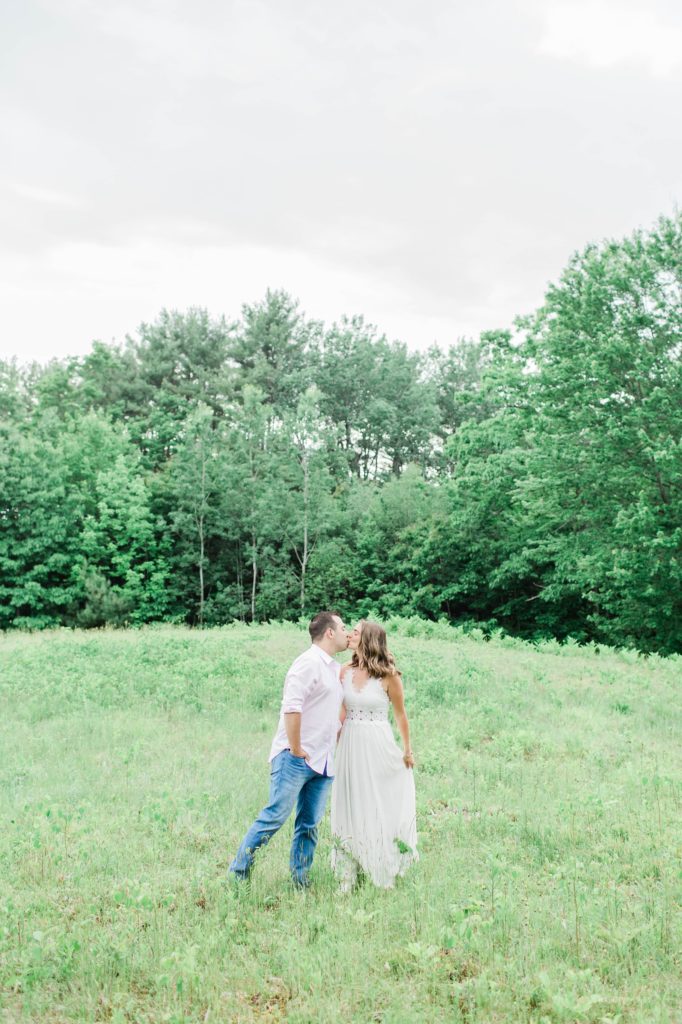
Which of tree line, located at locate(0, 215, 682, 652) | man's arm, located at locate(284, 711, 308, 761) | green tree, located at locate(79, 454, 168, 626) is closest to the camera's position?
man's arm, located at locate(284, 711, 308, 761)

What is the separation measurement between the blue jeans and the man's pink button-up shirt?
10 centimetres

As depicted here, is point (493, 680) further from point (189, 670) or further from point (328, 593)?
point (328, 593)

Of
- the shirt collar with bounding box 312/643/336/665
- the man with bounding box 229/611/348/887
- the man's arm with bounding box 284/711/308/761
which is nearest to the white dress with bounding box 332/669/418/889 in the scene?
the man with bounding box 229/611/348/887

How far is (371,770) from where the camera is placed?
6.39m

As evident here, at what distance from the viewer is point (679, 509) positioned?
23.7m

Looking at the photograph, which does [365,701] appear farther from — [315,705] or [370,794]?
[370,794]

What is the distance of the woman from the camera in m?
6.30

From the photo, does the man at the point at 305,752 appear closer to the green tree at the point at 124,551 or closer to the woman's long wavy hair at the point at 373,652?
the woman's long wavy hair at the point at 373,652

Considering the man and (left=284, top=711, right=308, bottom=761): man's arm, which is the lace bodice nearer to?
the man

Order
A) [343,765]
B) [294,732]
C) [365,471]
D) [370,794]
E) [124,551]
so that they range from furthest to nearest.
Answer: [365,471], [124,551], [343,765], [370,794], [294,732]

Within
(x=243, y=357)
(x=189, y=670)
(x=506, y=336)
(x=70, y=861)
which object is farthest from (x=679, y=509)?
(x=243, y=357)

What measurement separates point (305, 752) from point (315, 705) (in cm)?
37

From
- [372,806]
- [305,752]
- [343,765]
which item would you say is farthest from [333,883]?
[305,752]

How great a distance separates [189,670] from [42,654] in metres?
4.00
